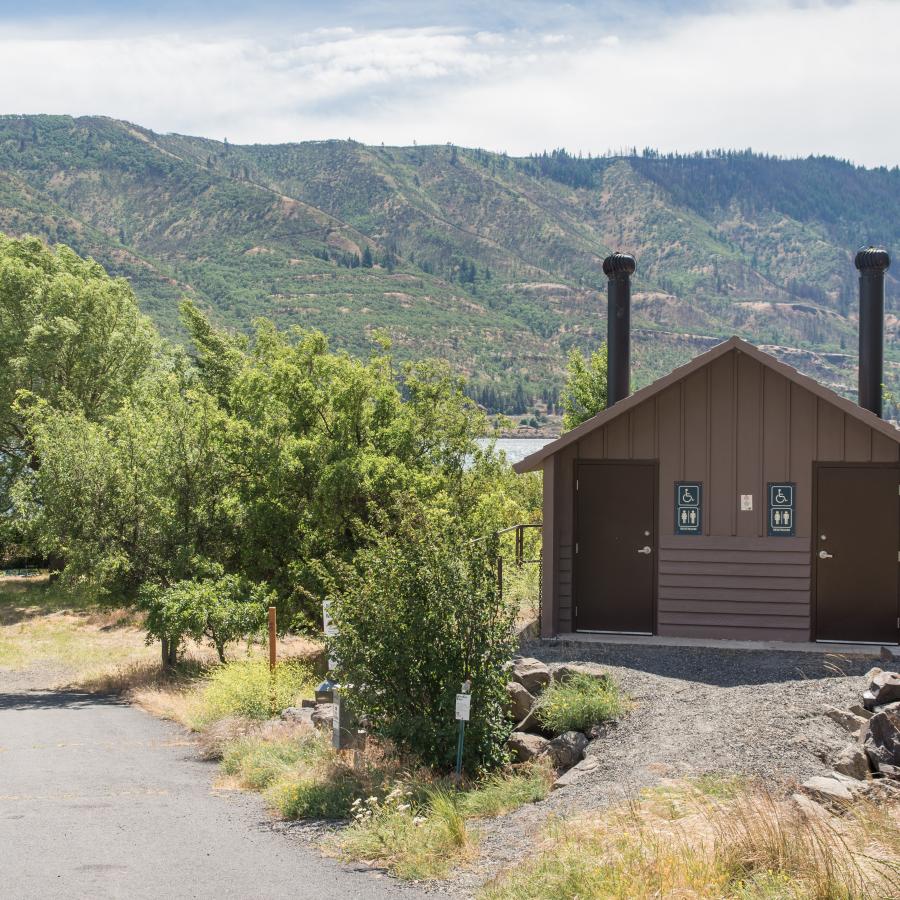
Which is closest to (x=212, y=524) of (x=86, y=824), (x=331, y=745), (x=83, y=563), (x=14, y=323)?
(x=83, y=563)

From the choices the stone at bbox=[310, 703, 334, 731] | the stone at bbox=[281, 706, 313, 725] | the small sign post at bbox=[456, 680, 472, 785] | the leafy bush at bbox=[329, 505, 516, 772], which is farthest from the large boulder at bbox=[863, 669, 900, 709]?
the stone at bbox=[281, 706, 313, 725]

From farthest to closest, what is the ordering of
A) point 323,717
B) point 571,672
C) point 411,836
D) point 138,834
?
point 323,717 → point 571,672 → point 138,834 → point 411,836

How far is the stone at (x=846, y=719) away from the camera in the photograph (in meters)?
10.0

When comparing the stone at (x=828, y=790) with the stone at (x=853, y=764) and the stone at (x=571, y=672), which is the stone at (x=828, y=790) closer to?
the stone at (x=853, y=764)

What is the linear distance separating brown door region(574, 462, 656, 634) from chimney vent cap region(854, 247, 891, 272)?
4601 millimetres

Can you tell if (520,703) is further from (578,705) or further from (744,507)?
(744,507)

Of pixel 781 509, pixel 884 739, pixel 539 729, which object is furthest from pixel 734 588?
pixel 884 739

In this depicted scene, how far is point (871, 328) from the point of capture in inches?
636

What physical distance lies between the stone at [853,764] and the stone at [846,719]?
1.05 metres

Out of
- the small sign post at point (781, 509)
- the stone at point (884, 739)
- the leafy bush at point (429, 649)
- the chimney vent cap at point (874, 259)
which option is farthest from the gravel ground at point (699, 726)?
the chimney vent cap at point (874, 259)

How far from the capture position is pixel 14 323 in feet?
116

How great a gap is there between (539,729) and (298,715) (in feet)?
13.2

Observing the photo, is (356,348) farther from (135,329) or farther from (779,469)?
(779,469)

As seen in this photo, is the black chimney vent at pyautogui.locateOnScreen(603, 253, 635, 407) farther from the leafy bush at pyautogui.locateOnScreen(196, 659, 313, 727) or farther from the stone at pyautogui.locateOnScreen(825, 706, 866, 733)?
the stone at pyautogui.locateOnScreen(825, 706, 866, 733)
